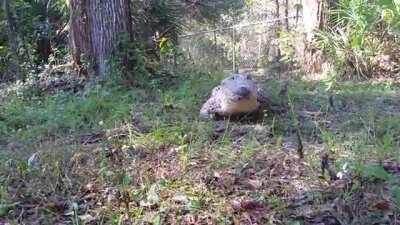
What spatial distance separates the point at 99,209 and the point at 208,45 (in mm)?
12363

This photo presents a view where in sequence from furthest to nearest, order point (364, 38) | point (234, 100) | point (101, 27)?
point (364, 38) < point (101, 27) < point (234, 100)

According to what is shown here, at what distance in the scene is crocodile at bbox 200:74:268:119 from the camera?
3.77m

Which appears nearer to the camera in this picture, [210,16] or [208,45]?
[210,16]

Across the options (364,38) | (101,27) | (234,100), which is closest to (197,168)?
(234,100)

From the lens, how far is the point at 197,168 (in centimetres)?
269

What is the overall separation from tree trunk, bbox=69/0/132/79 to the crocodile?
2.26 meters

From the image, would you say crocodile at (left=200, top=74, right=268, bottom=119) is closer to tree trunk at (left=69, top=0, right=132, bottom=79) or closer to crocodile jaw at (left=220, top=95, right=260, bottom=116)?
crocodile jaw at (left=220, top=95, right=260, bottom=116)

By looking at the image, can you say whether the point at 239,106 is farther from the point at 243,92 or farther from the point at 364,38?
the point at 364,38

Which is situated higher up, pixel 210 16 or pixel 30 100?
pixel 210 16

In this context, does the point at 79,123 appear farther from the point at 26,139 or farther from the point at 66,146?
the point at 66,146

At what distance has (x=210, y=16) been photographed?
11.3m

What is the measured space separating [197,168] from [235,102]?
1.17 m

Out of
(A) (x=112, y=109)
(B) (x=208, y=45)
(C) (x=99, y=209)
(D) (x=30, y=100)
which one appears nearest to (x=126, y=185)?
(C) (x=99, y=209)

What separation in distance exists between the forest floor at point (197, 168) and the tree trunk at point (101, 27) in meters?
1.78
